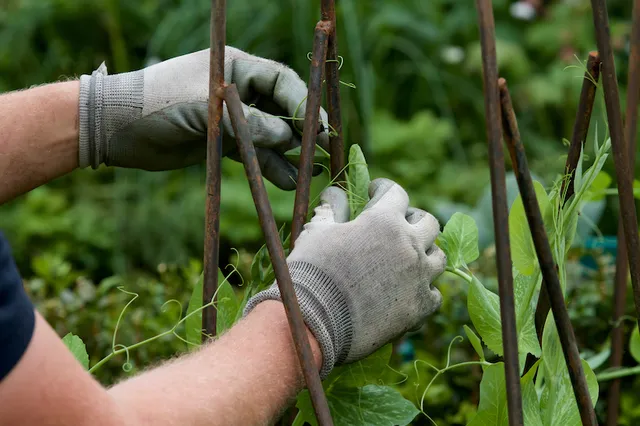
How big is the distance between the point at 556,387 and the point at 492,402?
0.08 meters

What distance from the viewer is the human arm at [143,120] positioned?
1.33 meters

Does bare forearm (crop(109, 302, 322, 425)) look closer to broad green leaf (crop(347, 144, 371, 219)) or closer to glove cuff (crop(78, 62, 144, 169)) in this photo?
broad green leaf (crop(347, 144, 371, 219))

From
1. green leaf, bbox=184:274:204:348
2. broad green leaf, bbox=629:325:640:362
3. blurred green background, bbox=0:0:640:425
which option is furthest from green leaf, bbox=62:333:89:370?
blurred green background, bbox=0:0:640:425

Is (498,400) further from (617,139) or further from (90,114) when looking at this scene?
(90,114)

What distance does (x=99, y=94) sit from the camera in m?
1.41

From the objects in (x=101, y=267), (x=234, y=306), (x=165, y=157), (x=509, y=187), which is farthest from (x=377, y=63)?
(x=234, y=306)

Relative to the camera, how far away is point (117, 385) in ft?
3.28

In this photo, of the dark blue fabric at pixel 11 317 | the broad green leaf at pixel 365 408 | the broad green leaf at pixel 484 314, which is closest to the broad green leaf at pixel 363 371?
the broad green leaf at pixel 365 408

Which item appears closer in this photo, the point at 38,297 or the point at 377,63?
the point at 38,297

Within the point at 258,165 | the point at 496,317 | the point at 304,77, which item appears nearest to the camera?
the point at 258,165

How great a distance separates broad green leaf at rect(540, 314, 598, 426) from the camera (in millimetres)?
1080

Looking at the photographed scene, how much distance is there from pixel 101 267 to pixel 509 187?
166cm

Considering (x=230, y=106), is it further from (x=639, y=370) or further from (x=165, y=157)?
(x=639, y=370)

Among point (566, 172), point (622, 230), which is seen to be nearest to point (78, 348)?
point (566, 172)
